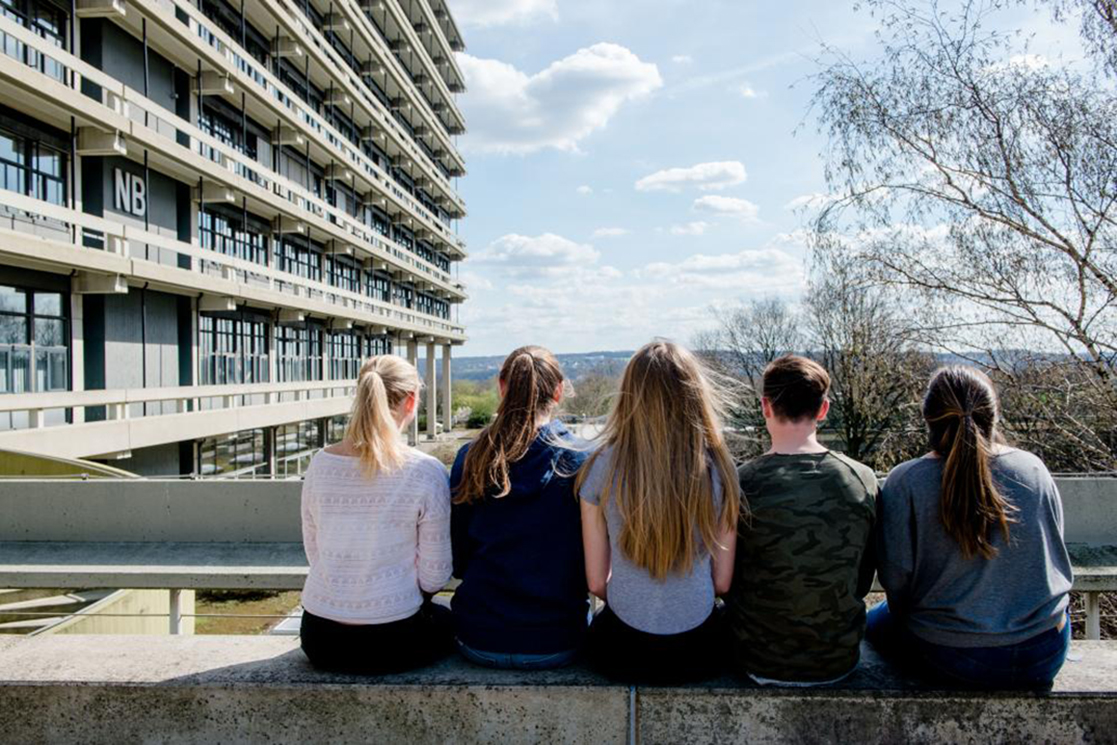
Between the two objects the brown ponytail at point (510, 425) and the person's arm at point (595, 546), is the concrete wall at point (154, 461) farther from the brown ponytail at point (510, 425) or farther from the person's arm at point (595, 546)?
the person's arm at point (595, 546)

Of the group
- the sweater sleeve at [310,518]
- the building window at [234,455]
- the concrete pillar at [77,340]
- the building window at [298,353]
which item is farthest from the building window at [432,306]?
the sweater sleeve at [310,518]

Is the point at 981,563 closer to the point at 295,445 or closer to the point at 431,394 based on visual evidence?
the point at 295,445

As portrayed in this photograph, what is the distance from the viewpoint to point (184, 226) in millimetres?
21531

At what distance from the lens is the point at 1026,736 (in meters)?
2.72

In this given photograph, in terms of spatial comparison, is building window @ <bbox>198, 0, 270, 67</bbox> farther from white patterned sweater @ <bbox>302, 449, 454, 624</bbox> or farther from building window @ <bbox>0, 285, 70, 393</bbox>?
white patterned sweater @ <bbox>302, 449, 454, 624</bbox>

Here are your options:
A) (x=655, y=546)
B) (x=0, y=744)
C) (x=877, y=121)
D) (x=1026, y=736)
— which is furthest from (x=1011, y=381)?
(x=0, y=744)

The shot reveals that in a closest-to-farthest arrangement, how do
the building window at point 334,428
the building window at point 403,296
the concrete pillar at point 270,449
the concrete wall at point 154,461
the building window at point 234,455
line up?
1. the concrete wall at point 154,461
2. the building window at point 234,455
3. the concrete pillar at point 270,449
4. the building window at point 334,428
5. the building window at point 403,296

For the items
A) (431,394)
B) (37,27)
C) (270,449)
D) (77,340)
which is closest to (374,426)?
(77,340)

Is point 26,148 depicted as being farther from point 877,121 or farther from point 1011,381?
point 1011,381

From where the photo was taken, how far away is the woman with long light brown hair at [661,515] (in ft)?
8.82

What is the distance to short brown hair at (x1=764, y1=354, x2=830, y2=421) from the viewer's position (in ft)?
8.87

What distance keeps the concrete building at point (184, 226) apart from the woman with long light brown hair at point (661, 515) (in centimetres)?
1390

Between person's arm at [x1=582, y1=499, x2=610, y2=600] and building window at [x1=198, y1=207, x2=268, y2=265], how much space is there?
74.2 ft

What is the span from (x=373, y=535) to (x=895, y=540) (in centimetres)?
200
